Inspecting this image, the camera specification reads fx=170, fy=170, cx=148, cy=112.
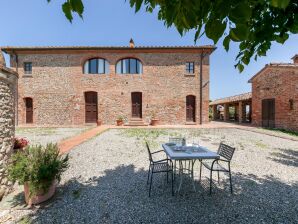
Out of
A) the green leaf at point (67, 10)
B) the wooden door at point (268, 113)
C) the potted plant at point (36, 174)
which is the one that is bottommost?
the potted plant at point (36, 174)

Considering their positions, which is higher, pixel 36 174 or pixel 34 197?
pixel 36 174

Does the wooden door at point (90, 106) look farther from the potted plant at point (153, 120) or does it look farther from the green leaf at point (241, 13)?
the green leaf at point (241, 13)

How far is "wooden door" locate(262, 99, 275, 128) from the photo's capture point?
40.4 feet

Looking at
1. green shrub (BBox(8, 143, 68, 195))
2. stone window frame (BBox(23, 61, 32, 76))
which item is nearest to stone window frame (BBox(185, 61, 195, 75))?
green shrub (BBox(8, 143, 68, 195))

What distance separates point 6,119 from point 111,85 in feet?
35.3

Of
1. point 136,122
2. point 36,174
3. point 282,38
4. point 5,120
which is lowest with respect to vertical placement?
point 36,174

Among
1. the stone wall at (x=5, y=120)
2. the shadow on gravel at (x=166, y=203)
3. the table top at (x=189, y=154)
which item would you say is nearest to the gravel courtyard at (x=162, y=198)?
the shadow on gravel at (x=166, y=203)

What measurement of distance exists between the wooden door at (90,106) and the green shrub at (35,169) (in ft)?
37.4

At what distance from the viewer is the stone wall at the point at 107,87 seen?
549 inches

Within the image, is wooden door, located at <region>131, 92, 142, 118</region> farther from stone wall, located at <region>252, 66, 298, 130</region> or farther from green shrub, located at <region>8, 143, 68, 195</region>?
green shrub, located at <region>8, 143, 68, 195</region>

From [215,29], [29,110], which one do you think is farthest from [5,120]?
[29,110]

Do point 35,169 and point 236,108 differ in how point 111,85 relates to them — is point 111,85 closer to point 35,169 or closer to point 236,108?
point 35,169

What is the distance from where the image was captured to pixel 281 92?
38.0 feet

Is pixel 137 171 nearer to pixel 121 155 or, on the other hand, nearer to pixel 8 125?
pixel 121 155
